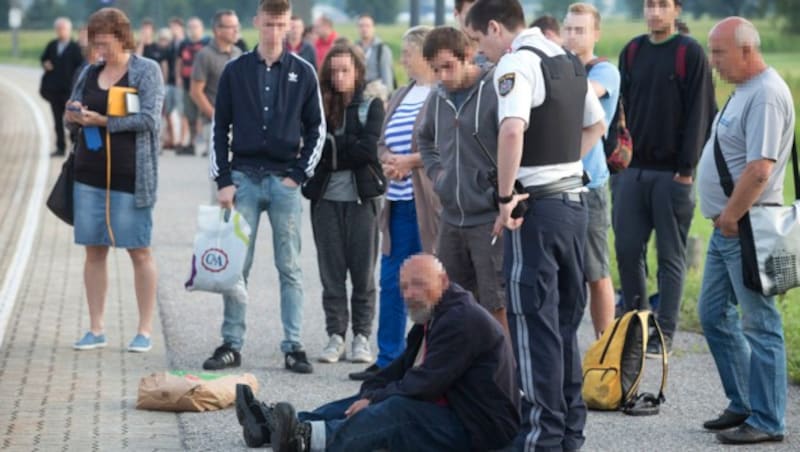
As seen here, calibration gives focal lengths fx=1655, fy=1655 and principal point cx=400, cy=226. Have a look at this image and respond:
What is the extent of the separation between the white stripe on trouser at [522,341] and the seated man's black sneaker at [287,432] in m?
0.92

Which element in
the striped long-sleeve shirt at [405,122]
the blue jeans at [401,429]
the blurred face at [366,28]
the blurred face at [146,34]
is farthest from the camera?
the blurred face at [146,34]

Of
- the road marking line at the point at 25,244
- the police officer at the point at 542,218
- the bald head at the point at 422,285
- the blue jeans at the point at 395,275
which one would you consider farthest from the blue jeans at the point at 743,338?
the road marking line at the point at 25,244

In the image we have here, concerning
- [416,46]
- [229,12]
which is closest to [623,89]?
[416,46]

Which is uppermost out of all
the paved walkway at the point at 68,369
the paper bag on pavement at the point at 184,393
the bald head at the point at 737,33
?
the bald head at the point at 737,33

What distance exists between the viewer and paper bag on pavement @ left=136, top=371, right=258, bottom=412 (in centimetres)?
795

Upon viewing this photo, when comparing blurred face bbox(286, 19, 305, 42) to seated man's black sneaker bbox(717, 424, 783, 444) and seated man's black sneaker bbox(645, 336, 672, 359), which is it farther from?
seated man's black sneaker bbox(717, 424, 783, 444)

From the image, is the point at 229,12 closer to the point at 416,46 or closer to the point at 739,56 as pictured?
the point at 416,46

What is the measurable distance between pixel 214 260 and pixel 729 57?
323 centimetres

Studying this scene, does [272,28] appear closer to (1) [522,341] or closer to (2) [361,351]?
(2) [361,351]

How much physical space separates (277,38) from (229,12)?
8420 mm

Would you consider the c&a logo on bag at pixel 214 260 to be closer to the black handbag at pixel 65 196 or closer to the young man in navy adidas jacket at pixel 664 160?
the black handbag at pixel 65 196

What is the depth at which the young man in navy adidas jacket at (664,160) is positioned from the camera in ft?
31.0

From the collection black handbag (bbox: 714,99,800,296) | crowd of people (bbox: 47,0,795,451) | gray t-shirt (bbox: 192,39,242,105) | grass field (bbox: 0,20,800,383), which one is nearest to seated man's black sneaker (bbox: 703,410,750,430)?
crowd of people (bbox: 47,0,795,451)

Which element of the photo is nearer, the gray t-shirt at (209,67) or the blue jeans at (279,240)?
the blue jeans at (279,240)
